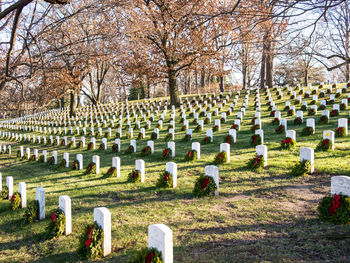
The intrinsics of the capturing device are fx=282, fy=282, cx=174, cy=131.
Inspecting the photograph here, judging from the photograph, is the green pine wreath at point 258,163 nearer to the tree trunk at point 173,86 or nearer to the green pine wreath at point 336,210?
the green pine wreath at point 336,210

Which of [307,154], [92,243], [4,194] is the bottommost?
[4,194]

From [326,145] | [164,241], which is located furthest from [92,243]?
[326,145]

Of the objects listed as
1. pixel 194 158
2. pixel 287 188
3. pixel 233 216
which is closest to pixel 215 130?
pixel 194 158

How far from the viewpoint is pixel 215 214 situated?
5004mm

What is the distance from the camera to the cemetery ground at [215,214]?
12.3 feet

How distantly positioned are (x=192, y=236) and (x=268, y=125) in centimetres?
905

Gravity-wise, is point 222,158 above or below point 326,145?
below

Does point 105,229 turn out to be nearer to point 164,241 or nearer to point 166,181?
point 164,241

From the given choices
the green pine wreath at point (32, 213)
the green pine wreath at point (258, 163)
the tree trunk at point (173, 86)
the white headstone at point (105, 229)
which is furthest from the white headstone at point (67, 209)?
the tree trunk at point (173, 86)

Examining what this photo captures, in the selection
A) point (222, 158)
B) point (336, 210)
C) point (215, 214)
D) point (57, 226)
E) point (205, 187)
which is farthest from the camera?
point (222, 158)

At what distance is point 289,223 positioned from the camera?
14.5 ft

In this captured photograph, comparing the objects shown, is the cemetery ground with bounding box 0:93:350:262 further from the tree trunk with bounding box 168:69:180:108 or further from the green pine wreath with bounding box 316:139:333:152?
the tree trunk with bounding box 168:69:180:108

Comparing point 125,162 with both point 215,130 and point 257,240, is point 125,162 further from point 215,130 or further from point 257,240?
point 257,240

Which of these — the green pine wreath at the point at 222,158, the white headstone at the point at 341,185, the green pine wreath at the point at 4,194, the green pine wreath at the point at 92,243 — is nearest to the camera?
the green pine wreath at the point at 92,243
